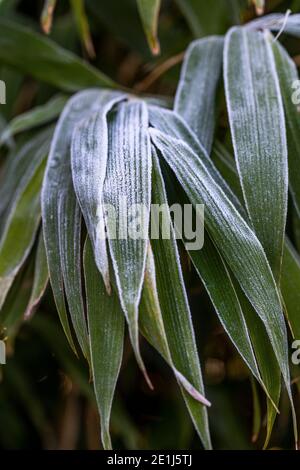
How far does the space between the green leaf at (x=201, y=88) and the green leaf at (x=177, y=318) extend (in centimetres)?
13

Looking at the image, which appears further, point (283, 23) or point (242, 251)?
point (283, 23)

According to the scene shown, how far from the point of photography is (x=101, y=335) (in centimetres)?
41

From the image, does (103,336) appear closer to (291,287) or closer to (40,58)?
(291,287)

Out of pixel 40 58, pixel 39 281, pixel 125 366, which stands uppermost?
pixel 40 58

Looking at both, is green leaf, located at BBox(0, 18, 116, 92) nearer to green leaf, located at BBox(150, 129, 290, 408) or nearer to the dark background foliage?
the dark background foliage

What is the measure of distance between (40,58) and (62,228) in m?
0.29

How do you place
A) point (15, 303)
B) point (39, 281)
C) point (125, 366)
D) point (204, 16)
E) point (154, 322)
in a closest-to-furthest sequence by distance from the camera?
point (154, 322), point (39, 281), point (15, 303), point (204, 16), point (125, 366)

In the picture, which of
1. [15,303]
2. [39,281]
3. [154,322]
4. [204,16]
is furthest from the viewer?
[204,16]

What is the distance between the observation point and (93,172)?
0.44 metres

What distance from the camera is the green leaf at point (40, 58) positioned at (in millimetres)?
678

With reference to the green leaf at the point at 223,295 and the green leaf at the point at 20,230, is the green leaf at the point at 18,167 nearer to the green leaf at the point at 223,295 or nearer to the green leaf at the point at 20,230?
the green leaf at the point at 20,230

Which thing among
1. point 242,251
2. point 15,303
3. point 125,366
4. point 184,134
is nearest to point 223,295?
point 242,251
